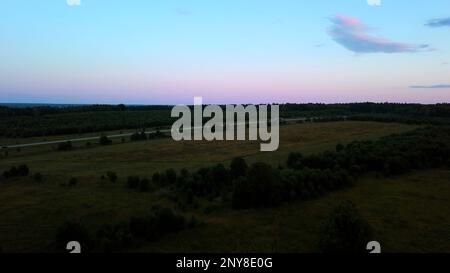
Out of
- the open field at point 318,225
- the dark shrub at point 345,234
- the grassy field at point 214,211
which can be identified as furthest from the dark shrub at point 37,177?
the dark shrub at point 345,234

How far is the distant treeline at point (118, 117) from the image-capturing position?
325 feet

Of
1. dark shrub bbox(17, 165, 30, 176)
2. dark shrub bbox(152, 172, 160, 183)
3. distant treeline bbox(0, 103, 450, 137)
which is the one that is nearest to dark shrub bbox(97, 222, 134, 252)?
dark shrub bbox(152, 172, 160, 183)

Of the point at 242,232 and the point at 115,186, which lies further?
the point at 115,186

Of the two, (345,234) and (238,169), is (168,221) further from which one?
(238,169)

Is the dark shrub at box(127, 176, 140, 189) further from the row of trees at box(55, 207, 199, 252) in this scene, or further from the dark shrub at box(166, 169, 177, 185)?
the row of trees at box(55, 207, 199, 252)

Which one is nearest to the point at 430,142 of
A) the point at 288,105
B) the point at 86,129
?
the point at 86,129

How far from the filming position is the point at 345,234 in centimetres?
2364

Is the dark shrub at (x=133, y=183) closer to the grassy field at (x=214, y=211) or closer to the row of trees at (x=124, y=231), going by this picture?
the grassy field at (x=214, y=211)

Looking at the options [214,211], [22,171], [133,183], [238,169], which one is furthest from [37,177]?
[214,211]

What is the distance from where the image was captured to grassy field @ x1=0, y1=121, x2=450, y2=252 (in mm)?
25875

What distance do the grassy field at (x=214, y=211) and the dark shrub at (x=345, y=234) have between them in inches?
70.8

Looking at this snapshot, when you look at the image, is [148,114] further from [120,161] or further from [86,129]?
[120,161]

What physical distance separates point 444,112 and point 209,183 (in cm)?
11147
